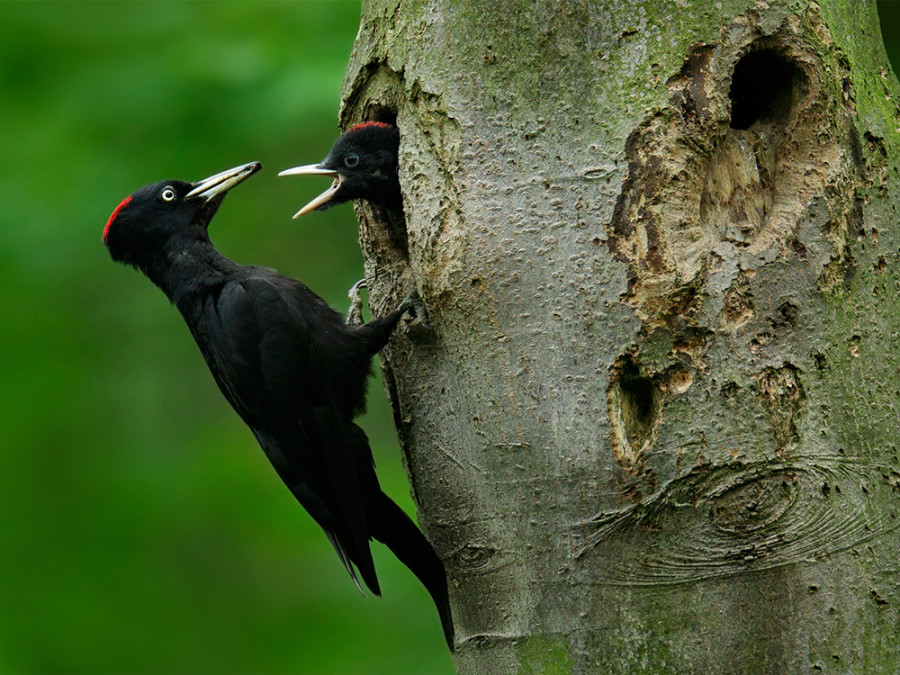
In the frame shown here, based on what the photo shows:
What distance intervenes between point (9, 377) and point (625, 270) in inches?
138

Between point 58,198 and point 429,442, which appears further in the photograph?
point 58,198

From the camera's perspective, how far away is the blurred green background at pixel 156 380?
14.8ft

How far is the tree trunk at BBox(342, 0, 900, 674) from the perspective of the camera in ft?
8.30

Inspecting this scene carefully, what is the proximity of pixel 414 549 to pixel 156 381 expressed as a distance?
8.68 feet

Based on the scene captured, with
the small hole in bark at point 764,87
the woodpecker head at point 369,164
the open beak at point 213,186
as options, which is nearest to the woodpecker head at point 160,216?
the open beak at point 213,186

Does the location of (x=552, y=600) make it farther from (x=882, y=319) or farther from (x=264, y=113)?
(x=264, y=113)

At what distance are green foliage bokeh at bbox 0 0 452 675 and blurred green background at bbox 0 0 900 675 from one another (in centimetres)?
1

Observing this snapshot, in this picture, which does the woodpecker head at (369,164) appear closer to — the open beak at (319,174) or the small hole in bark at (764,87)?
the open beak at (319,174)

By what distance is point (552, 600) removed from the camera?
2.70 metres

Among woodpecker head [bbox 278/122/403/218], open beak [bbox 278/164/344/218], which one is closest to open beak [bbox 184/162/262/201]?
open beak [bbox 278/164/344/218]

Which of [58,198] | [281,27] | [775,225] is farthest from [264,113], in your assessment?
[775,225]

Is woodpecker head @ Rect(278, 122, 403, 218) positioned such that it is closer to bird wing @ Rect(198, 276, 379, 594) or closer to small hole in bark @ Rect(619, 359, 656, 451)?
bird wing @ Rect(198, 276, 379, 594)

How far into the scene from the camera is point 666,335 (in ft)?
8.62

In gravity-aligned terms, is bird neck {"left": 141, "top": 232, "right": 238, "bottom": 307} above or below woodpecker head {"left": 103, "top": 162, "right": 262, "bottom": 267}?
below
